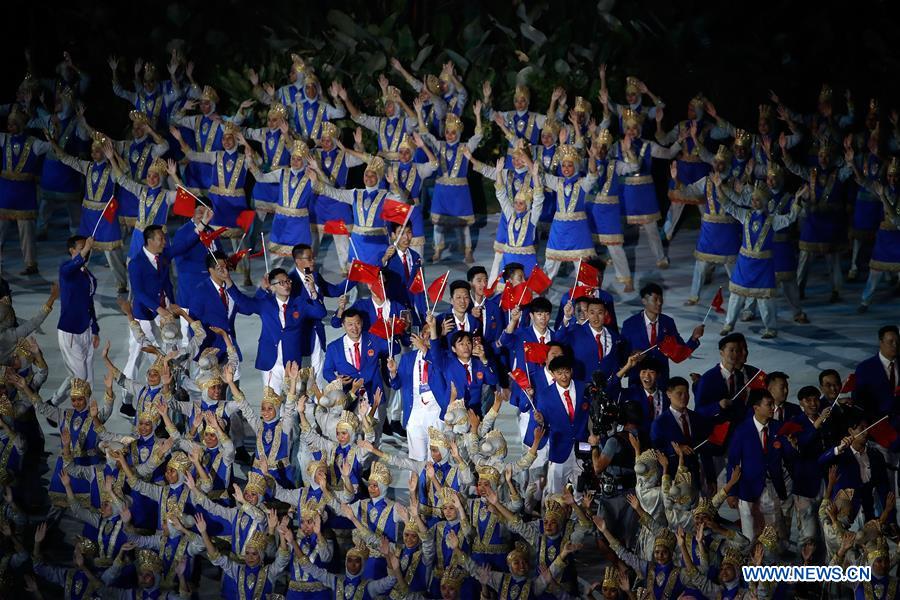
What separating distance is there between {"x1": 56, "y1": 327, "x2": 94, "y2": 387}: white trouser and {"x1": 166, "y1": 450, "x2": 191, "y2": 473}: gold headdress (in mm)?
2291

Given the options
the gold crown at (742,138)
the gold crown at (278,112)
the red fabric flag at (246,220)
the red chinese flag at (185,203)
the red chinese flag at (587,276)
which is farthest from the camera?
the gold crown at (278,112)

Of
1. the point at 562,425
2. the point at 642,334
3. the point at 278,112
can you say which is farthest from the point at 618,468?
the point at 278,112

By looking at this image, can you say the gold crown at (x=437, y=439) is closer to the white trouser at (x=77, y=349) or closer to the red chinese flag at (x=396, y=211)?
the red chinese flag at (x=396, y=211)

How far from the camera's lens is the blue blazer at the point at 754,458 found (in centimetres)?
1030

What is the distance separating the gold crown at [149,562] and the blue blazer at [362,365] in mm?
2122

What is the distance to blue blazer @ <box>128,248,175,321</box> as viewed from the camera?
12766 millimetres

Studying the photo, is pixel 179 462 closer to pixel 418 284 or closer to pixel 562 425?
pixel 562 425

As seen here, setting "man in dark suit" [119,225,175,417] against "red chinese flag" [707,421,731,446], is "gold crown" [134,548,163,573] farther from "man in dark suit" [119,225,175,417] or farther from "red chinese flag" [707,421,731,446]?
"red chinese flag" [707,421,731,446]

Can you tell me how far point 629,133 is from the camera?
51.0ft

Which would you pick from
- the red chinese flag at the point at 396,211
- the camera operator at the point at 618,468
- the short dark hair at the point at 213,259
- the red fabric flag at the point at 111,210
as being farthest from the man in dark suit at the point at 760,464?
the red fabric flag at the point at 111,210

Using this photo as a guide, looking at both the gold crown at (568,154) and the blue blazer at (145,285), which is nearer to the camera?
the blue blazer at (145,285)

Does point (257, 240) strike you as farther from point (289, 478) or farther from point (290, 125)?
point (289, 478)

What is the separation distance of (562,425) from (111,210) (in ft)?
16.3

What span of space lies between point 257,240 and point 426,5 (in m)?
3.72
